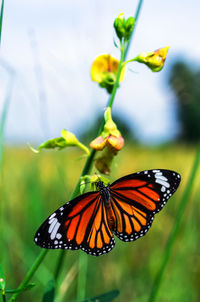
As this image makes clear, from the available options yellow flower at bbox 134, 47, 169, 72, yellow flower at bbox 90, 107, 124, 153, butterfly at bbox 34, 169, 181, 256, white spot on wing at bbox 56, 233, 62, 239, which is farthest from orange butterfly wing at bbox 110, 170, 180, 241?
yellow flower at bbox 134, 47, 169, 72

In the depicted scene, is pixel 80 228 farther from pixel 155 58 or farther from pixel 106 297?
pixel 155 58

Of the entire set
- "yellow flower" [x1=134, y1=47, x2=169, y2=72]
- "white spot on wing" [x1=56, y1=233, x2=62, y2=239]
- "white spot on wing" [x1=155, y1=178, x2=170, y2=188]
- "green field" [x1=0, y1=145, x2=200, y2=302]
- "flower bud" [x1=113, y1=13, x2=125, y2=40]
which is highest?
"flower bud" [x1=113, y1=13, x2=125, y2=40]

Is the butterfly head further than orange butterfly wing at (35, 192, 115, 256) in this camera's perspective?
Yes

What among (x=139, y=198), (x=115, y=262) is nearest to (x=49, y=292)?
(x=139, y=198)

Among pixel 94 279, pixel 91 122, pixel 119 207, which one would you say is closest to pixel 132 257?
pixel 94 279

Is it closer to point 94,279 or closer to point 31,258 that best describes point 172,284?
point 94,279

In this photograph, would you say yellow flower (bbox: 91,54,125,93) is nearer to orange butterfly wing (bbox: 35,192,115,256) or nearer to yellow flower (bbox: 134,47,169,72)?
yellow flower (bbox: 134,47,169,72)

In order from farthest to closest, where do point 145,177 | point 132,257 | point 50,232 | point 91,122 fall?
point 132,257 → point 91,122 → point 145,177 → point 50,232
